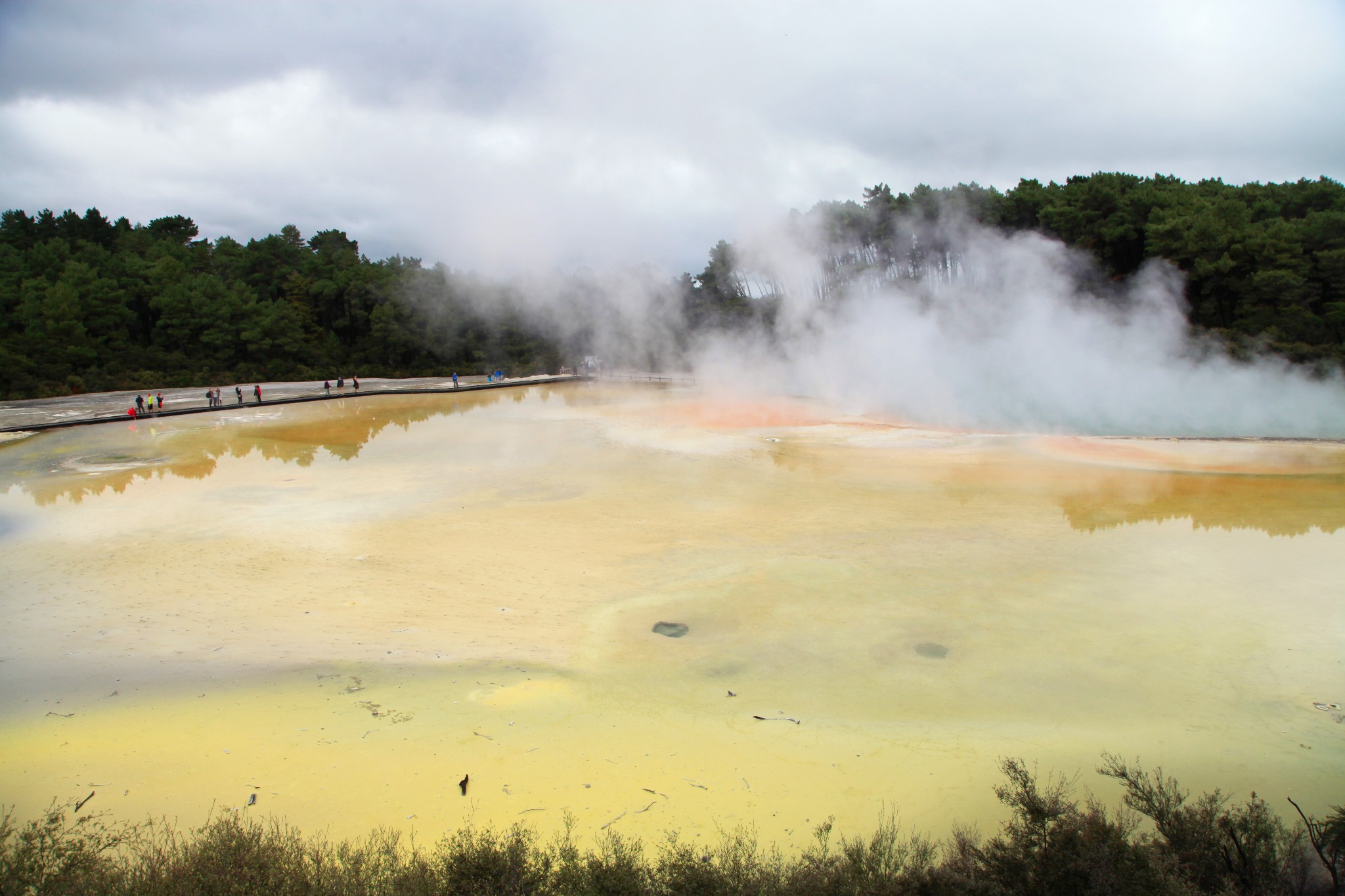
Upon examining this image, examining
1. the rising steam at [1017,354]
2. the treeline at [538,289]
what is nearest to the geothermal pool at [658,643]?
the rising steam at [1017,354]

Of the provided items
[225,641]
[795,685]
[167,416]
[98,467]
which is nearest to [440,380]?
[167,416]

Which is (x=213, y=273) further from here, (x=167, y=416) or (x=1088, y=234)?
(x=1088, y=234)

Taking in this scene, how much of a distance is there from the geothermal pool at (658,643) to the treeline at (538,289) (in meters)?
13.3

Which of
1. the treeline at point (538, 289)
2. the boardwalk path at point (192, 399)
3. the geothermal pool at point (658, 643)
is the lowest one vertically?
the geothermal pool at point (658, 643)

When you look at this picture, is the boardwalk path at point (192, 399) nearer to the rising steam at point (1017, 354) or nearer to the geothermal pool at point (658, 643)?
the geothermal pool at point (658, 643)

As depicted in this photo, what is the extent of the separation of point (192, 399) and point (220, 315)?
9847 mm

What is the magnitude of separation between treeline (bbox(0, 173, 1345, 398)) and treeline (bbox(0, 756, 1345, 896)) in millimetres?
21954

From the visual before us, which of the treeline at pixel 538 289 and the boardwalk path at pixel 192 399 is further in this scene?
the treeline at pixel 538 289

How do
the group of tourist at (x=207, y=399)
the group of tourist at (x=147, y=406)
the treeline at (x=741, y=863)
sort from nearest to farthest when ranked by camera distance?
the treeline at (x=741, y=863)
the group of tourist at (x=147, y=406)
the group of tourist at (x=207, y=399)

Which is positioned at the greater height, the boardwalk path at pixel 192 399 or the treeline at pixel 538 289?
the treeline at pixel 538 289

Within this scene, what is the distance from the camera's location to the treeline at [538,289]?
21.8 m

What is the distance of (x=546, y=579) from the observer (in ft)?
24.4

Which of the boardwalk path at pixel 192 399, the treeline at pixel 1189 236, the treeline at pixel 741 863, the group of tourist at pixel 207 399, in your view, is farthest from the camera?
the treeline at pixel 1189 236

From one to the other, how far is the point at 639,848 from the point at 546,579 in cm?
428
